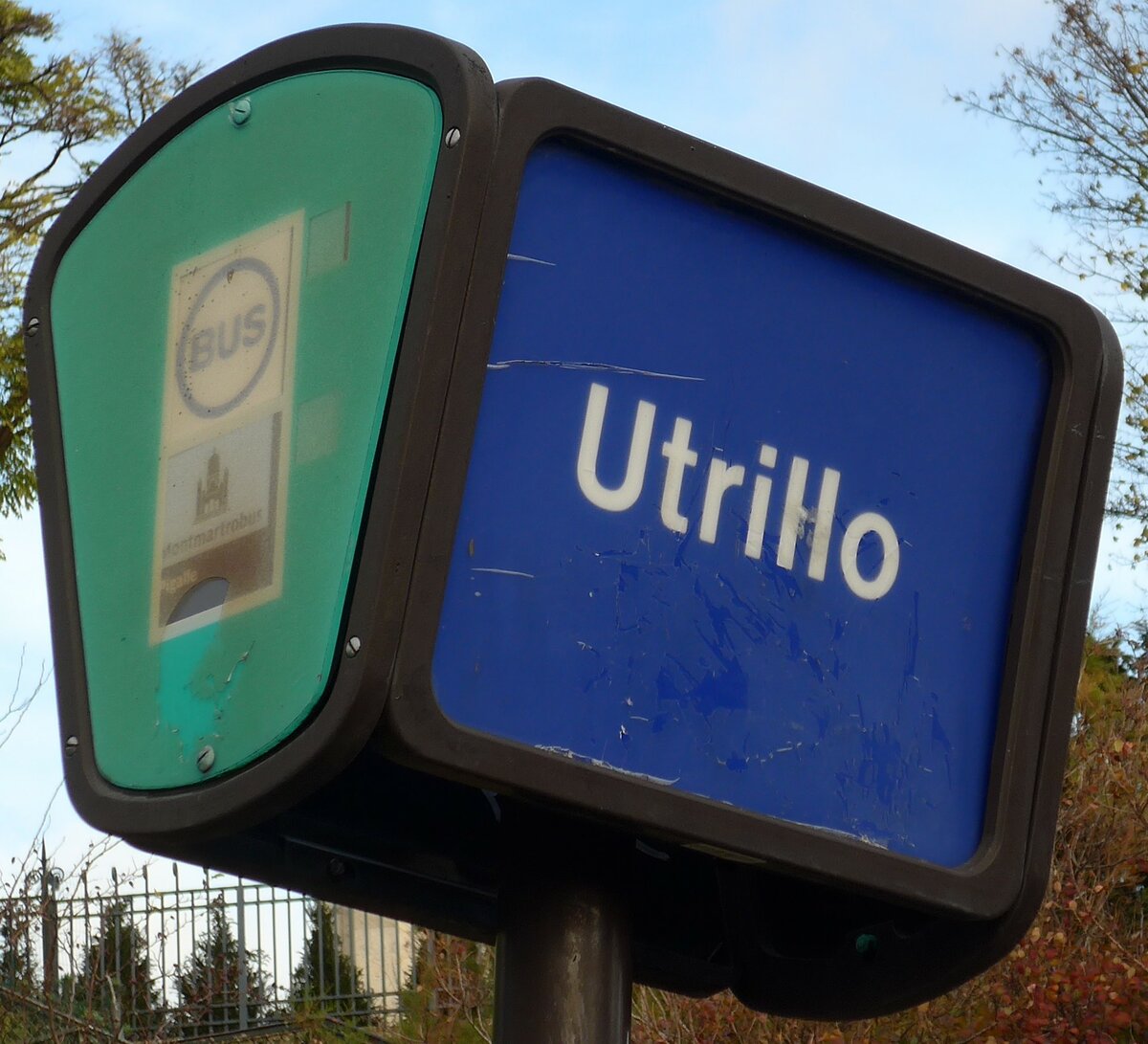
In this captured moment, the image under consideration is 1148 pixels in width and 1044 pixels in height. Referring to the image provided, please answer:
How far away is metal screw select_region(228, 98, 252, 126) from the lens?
176 cm

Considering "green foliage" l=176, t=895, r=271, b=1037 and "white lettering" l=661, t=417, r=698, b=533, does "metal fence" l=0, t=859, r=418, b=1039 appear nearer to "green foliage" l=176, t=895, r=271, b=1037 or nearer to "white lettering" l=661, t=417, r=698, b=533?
"green foliage" l=176, t=895, r=271, b=1037

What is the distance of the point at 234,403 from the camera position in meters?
1.66

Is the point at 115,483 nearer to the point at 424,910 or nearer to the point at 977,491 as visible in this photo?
the point at 424,910

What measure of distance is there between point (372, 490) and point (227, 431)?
0.80 feet

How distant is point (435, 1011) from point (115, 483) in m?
9.01

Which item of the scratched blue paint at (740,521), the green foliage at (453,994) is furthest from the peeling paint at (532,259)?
the green foliage at (453,994)

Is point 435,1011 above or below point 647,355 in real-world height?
below

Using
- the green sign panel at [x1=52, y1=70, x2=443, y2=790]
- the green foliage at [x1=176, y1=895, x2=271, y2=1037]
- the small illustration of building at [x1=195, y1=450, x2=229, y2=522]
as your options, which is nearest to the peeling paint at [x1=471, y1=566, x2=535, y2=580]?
the green sign panel at [x1=52, y1=70, x2=443, y2=790]

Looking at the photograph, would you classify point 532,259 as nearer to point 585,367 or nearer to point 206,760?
point 585,367

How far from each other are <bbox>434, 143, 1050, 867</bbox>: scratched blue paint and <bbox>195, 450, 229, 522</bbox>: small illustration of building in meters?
0.24

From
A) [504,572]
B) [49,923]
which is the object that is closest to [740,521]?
[504,572]

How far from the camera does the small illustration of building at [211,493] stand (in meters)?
1.62

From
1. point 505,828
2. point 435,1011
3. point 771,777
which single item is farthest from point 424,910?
point 435,1011

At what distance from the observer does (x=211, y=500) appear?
164 cm
